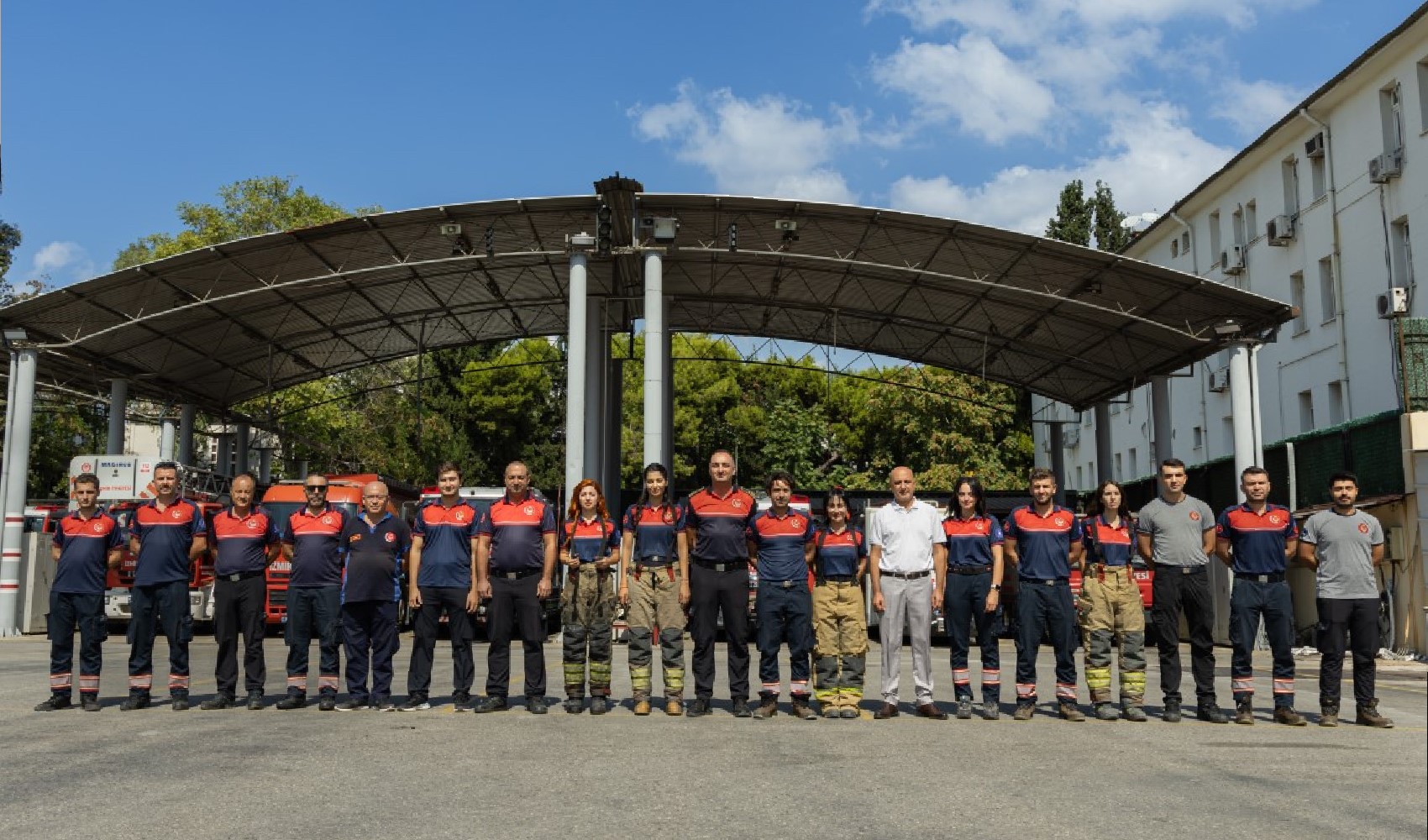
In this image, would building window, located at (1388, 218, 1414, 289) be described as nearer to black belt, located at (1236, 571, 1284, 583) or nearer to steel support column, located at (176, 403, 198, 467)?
black belt, located at (1236, 571, 1284, 583)

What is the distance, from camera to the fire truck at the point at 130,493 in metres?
21.0

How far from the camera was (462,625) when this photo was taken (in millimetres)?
10250

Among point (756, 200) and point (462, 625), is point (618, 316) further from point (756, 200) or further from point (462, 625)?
point (462, 625)

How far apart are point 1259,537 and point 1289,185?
25677 mm

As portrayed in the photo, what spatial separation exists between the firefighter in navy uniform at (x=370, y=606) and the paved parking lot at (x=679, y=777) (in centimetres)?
64

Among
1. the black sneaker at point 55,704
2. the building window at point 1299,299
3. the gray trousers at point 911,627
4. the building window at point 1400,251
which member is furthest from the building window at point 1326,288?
the black sneaker at point 55,704

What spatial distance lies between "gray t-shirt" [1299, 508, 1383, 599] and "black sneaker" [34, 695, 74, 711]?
33.8 ft

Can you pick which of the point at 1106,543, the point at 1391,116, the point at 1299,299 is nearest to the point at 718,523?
the point at 1106,543

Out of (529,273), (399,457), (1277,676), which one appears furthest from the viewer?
(399,457)

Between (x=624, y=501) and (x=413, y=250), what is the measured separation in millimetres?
14030

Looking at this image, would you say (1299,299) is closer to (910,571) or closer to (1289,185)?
(1289,185)

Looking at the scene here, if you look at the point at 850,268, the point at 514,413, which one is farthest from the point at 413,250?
the point at 514,413

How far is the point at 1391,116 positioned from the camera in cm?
2688

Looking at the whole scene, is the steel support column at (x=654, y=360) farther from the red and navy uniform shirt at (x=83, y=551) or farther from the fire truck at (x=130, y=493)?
the red and navy uniform shirt at (x=83, y=551)
